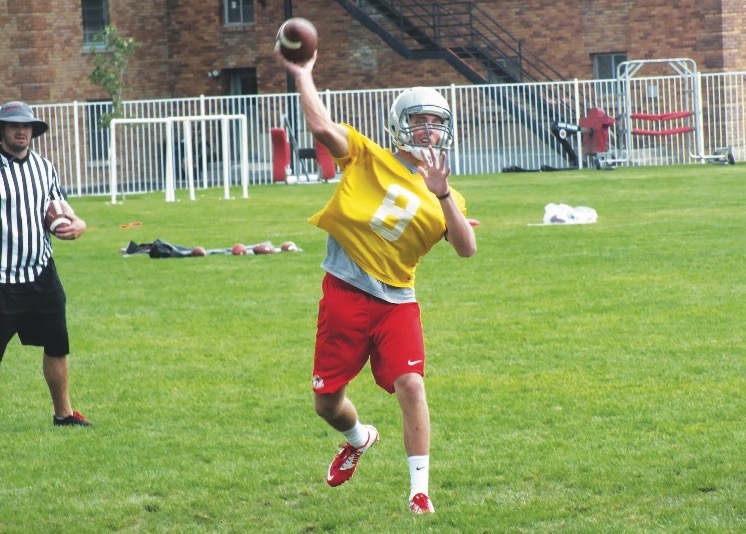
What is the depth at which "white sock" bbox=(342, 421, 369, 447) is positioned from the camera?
7066 mm

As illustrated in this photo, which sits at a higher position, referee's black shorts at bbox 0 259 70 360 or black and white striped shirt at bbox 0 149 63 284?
black and white striped shirt at bbox 0 149 63 284

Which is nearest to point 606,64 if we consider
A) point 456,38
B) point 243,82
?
point 456,38

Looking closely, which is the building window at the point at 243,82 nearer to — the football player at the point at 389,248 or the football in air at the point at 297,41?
the football player at the point at 389,248

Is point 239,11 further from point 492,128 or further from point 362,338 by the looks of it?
point 362,338

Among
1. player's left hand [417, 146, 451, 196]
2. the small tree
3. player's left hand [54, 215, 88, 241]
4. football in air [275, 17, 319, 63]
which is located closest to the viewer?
player's left hand [417, 146, 451, 196]

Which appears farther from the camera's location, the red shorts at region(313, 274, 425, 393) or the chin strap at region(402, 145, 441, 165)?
the red shorts at region(313, 274, 425, 393)

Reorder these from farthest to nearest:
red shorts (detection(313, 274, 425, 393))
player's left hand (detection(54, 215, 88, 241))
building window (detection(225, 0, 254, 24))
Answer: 1. building window (detection(225, 0, 254, 24))
2. player's left hand (detection(54, 215, 88, 241))
3. red shorts (detection(313, 274, 425, 393))

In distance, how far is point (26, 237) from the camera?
28.0 feet

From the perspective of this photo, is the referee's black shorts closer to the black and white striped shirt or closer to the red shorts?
the black and white striped shirt

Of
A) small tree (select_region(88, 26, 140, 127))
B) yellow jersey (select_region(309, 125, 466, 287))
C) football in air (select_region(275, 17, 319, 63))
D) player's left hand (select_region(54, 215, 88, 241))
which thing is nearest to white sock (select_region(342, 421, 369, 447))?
yellow jersey (select_region(309, 125, 466, 287))

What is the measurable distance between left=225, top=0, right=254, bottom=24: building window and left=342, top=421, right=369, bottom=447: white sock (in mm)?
35875

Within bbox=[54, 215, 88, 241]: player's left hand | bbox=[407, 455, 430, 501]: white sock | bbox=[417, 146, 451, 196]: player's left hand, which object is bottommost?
bbox=[407, 455, 430, 501]: white sock

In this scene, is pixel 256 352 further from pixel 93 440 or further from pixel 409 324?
pixel 409 324

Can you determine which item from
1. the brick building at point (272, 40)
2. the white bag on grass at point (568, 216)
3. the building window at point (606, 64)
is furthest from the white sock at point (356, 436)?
the building window at point (606, 64)
